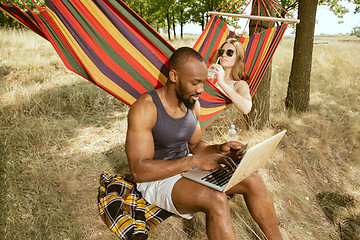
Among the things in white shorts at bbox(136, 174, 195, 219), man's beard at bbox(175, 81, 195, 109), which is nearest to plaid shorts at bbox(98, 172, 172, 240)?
white shorts at bbox(136, 174, 195, 219)

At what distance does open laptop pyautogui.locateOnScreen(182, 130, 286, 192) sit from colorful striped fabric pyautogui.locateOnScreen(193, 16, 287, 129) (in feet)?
3.11

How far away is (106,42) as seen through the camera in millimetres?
1967

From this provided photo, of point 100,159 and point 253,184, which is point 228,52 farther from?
point 100,159

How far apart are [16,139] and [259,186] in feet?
8.93

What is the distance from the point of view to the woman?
232 cm

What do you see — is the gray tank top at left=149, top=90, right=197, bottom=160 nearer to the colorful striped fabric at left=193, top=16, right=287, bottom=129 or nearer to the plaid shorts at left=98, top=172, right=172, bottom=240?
the plaid shorts at left=98, top=172, right=172, bottom=240

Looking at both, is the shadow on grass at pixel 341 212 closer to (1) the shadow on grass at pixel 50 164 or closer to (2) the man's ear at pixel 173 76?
(2) the man's ear at pixel 173 76

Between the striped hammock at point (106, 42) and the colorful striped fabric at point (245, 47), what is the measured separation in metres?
0.35

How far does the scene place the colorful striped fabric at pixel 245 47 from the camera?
2.45m

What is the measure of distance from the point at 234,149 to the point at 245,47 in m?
1.42

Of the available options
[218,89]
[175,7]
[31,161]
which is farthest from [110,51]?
[175,7]

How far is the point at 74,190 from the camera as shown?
2178mm

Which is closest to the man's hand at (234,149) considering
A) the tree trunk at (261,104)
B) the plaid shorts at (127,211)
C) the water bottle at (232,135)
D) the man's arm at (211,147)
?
the man's arm at (211,147)

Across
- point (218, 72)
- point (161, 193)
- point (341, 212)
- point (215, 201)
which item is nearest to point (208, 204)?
point (215, 201)
